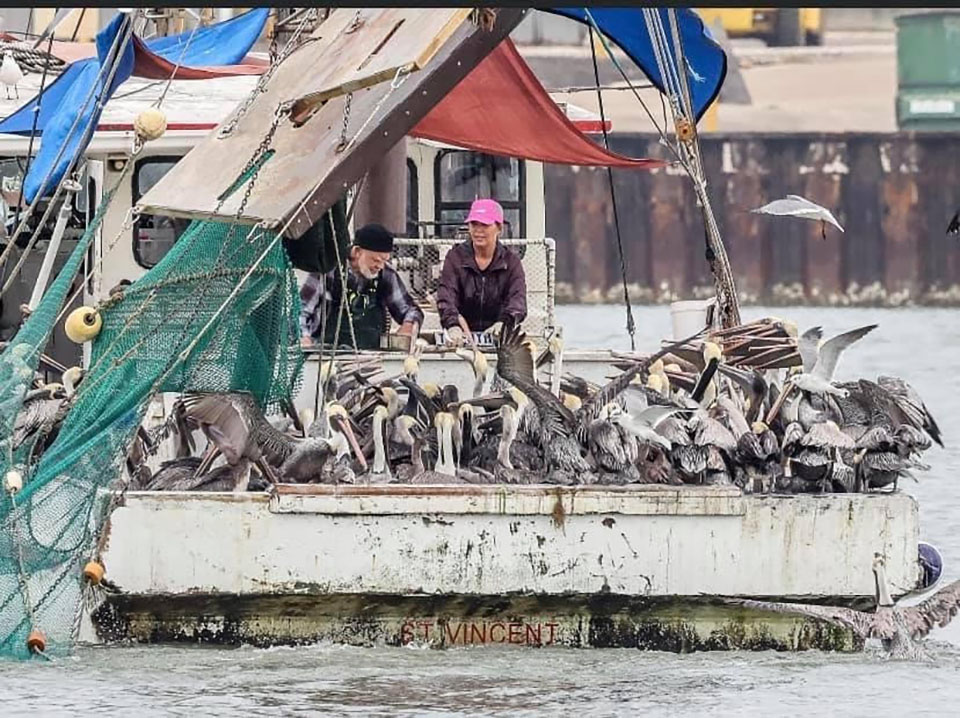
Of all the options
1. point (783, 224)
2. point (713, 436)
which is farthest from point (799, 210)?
point (783, 224)

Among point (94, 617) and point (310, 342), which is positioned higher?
point (310, 342)

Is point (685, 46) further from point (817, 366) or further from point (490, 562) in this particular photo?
point (490, 562)

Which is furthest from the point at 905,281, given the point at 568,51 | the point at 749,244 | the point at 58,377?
the point at 58,377

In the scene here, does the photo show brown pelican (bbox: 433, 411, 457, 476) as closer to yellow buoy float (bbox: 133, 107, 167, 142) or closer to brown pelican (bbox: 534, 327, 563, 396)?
brown pelican (bbox: 534, 327, 563, 396)

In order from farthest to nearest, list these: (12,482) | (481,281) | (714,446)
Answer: (481,281) → (714,446) → (12,482)

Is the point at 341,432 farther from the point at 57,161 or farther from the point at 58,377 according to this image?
the point at 58,377

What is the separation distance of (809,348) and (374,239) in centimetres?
306

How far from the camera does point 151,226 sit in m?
16.6

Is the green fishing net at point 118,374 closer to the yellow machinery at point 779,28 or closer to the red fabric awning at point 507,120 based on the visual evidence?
the red fabric awning at point 507,120

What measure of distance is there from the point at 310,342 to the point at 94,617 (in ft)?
10.7

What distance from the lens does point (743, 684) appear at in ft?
40.3

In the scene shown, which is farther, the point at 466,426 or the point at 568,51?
the point at 568,51

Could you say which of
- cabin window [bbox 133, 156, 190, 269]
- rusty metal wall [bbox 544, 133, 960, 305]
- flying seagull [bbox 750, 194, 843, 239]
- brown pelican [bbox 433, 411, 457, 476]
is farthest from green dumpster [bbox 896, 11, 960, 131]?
brown pelican [bbox 433, 411, 457, 476]

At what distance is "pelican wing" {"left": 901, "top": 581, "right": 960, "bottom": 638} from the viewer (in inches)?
500
